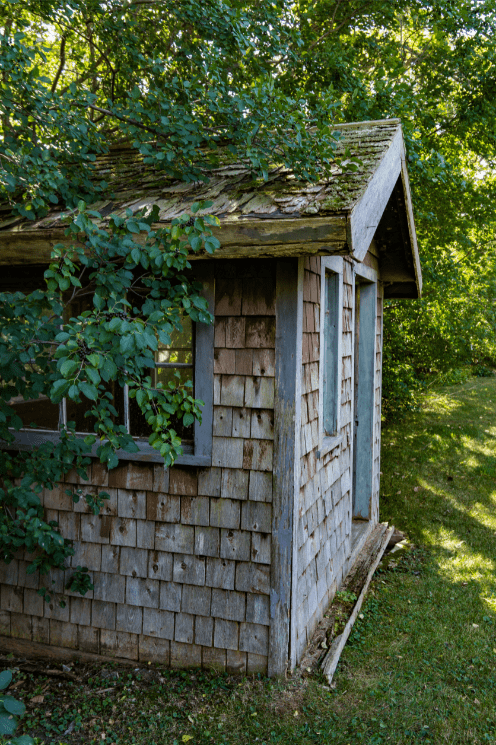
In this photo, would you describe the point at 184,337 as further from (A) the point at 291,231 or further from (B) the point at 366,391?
(B) the point at 366,391

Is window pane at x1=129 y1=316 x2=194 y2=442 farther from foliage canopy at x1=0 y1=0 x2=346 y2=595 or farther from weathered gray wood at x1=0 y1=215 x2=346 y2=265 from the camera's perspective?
weathered gray wood at x1=0 y1=215 x2=346 y2=265

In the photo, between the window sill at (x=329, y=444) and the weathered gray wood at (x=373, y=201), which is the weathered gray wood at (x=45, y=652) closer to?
the window sill at (x=329, y=444)

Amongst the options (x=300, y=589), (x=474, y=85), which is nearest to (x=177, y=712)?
(x=300, y=589)

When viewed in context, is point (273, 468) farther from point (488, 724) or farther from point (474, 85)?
point (474, 85)

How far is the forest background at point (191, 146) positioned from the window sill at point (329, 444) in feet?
3.73

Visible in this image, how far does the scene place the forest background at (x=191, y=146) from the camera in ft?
9.28

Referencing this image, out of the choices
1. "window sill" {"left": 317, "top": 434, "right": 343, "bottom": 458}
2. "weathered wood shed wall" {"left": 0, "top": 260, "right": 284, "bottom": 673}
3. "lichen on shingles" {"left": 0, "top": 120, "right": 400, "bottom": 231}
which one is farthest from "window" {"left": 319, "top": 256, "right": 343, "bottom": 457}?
"weathered wood shed wall" {"left": 0, "top": 260, "right": 284, "bottom": 673}

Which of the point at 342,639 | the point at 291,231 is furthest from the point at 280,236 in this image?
the point at 342,639

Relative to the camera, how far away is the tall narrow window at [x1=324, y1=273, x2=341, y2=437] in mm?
4406

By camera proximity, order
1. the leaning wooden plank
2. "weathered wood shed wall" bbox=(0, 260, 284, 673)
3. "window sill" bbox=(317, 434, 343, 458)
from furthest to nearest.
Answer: "window sill" bbox=(317, 434, 343, 458), the leaning wooden plank, "weathered wood shed wall" bbox=(0, 260, 284, 673)

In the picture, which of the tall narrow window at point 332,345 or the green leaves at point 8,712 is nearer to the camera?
the green leaves at point 8,712

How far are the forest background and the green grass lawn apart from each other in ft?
2.78

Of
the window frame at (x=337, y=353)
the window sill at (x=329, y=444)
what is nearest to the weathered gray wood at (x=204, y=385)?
the window sill at (x=329, y=444)

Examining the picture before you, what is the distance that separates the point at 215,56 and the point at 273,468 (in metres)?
3.15
